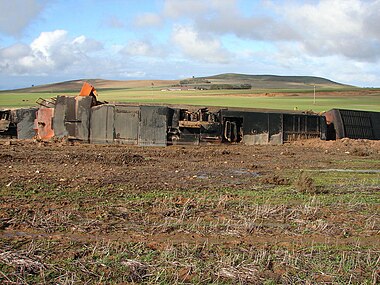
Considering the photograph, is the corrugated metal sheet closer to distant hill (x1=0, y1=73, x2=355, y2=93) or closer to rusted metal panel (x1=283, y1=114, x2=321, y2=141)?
rusted metal panel (x1=283, y1=114, x2=321, y2=141)

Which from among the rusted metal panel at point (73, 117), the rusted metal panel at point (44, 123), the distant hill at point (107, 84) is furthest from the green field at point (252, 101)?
the distant hill at point (107, 84)

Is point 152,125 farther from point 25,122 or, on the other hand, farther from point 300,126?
point 300,126

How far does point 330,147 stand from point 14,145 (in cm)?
1140

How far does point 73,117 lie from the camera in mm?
20516

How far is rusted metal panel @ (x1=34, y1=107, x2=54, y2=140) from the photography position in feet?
68.9

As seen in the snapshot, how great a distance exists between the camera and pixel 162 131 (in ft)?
65.9

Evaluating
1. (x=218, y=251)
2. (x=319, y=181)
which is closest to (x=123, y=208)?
(x=218, y=251)

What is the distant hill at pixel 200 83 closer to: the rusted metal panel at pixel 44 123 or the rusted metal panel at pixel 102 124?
the rusted metal panel at pixel 44 123

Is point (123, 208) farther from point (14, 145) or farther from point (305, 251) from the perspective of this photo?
point (14, 145)

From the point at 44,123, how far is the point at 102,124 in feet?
8.54

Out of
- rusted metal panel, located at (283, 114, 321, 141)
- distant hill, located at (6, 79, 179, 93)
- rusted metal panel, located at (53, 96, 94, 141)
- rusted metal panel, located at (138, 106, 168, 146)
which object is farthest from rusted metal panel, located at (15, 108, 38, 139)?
distant hill, located at (6, 79, 179, 93)

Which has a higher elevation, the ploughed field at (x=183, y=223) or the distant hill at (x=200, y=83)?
the distant hill at (x=200, y=83)

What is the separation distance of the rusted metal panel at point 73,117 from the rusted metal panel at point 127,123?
1217mm

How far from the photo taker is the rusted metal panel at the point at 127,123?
20.0 metres
